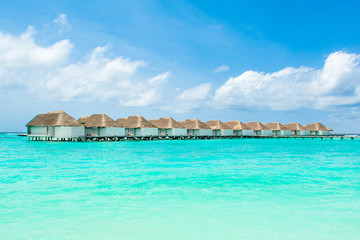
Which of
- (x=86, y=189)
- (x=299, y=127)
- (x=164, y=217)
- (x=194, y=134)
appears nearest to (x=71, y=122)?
(x=194, y=134)

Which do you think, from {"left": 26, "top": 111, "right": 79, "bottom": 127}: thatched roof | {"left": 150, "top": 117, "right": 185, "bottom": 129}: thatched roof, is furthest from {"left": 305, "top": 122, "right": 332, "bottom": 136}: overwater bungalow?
{"left": 26, "top": 111, "right": 79, "bottom": 127}: thatched roof

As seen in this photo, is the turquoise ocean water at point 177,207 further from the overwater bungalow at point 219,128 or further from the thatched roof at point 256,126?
the thatched roof at point 256,126

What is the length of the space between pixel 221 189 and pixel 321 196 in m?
2.77

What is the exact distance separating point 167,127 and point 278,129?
110 ft

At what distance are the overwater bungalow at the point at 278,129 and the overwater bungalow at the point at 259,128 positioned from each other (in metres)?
1.33

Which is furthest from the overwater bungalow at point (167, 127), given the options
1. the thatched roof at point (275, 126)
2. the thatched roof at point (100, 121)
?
the thatched roof at point (275, 126)

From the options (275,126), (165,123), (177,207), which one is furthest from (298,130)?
(177,207)

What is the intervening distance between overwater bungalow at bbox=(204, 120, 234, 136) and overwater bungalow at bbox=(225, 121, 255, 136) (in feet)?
7.66

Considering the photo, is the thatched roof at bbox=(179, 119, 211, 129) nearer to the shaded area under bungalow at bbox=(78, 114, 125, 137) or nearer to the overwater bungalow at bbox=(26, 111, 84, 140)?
the shaded area under bungalow at bbox=(78, 114, 125, 137)

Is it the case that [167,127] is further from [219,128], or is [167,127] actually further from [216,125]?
[216,125]

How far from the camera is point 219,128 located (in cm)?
6131

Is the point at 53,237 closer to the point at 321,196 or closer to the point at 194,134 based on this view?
the point at 321,196

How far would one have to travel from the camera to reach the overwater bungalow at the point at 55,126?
37562mm

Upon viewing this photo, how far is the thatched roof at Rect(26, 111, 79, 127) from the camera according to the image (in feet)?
123
